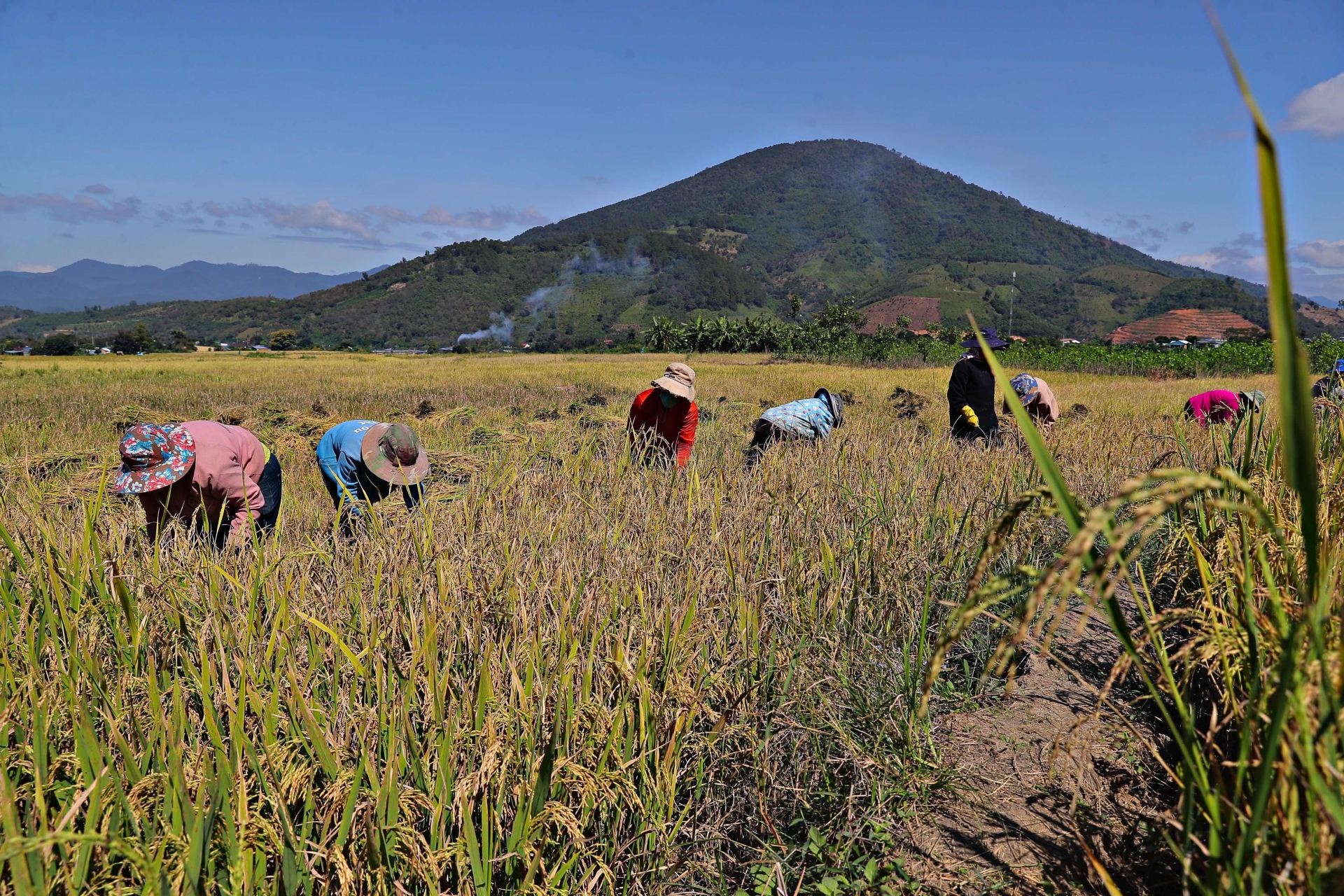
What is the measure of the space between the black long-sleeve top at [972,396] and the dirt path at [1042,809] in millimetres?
4293

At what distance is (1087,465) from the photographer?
208 inches

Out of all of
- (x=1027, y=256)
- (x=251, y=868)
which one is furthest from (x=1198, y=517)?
(x=1027, y=256)

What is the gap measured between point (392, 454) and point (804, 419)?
10.7ft

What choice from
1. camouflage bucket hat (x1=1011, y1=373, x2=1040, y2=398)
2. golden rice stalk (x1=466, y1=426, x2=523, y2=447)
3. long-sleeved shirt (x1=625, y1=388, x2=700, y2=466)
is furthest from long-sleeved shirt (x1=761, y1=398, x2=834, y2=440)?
golden rice stalk (x1=466, y1=426, x2=523, y2=447)

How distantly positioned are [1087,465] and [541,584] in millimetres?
4504

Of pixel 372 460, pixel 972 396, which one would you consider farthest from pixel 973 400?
pixel 372 460

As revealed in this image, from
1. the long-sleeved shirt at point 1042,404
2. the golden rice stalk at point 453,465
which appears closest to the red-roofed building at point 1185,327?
the long-sleeved shirt at point 1042,404

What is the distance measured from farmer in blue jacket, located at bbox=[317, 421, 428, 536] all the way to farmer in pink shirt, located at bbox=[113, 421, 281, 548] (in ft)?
1.27

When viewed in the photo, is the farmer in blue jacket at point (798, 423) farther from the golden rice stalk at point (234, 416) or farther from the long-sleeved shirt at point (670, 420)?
the golden rice stalk at point (234, 416)

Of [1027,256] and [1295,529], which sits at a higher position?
[1027,256]

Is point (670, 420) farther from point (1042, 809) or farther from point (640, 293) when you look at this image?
point (640, 293)

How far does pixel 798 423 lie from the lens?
5840 millimetres

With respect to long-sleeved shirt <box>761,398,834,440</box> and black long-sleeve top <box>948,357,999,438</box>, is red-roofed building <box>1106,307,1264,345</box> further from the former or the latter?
long-sleeved shirt <box>761,398,834,440</box>

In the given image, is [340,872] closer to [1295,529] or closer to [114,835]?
[114,835]
